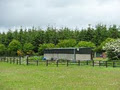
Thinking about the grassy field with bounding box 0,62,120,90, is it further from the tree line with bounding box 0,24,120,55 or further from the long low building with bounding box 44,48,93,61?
the tree line with bounding box 0,24,120,55

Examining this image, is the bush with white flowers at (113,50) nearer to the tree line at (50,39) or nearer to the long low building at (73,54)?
the long low building at (73,54)

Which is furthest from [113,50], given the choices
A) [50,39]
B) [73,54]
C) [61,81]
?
[50,39]

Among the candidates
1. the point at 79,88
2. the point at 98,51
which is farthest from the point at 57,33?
the point at 79,88

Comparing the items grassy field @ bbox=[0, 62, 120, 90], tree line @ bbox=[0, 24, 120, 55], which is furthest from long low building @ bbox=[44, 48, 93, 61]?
grassy field @ bbox=[0, 62, 120, 90]

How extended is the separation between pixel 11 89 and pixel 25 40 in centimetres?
6337

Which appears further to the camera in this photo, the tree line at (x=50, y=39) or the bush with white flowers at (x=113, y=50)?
the tree line at (x=50, y=39)

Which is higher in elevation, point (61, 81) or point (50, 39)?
point (50, 39)

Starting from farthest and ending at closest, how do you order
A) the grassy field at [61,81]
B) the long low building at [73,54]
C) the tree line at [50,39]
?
1. the tree line at [50,39]
2. the long low building at [73,54]
3. the grassy field at [61,81]

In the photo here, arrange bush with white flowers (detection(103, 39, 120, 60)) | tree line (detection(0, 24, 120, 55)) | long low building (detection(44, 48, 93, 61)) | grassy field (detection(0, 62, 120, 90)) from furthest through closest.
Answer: tree line (detection(0, 24, 120, 55)), long low building (detection(44, 48, 93, 61)), bush with white flowers (detection(103, 39, 120, 60)), grassy field (detection(0, 62, 120, 90))

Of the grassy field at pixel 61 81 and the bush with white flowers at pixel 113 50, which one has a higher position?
the bush with white flowers at pixel 113 50

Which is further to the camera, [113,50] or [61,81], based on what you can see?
[113,50]

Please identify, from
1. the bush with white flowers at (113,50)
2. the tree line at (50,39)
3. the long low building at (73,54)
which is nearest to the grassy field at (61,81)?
the bush with white flowers at (113,50)

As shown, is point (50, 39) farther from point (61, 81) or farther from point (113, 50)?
point (61, 81)

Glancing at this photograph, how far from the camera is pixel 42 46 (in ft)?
214
